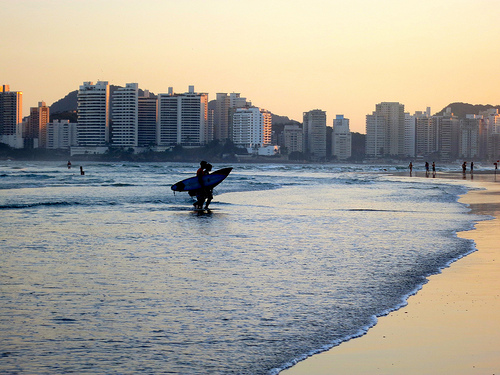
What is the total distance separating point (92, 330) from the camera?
6.83m

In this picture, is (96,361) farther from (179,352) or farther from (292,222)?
(292,222)

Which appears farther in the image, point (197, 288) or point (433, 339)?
point (197, 288)

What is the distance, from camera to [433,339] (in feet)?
22.0

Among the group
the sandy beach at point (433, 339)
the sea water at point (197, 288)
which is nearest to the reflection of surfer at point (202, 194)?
the sea water at point (197, 288)

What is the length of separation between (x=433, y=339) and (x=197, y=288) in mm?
3608

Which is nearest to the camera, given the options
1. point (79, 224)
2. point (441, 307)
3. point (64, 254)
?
point (441, 307)

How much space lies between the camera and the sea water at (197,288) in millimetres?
6148

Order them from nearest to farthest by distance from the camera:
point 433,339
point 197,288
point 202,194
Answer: point 433,339, point 197,288, point 202,194

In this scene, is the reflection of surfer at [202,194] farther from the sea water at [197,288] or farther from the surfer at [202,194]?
the sea water at [197,288]

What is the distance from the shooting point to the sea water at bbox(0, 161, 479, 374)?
615 centimetres

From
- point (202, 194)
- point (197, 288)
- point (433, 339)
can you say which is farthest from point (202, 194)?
point (433, 339)

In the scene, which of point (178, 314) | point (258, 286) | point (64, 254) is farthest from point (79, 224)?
point (178, 314)

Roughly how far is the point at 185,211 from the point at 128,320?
55.6 feet

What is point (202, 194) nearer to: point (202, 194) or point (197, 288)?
point (202, 194)
